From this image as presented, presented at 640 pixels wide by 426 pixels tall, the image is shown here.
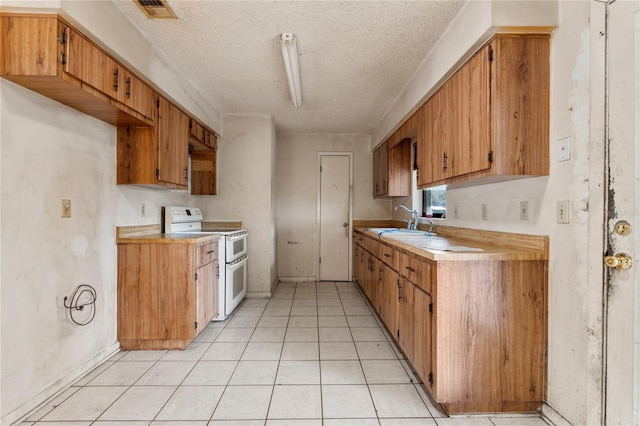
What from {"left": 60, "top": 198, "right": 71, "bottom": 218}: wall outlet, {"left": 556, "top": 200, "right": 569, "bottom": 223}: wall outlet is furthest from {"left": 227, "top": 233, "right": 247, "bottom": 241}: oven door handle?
{"left": 556, "top": 200, "right": 569, "bottom": 223}: wall outlet

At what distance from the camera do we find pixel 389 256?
2.72m

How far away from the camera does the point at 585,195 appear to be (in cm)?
151

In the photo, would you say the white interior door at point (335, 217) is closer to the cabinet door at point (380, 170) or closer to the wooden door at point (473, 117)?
the cabinet door at point (380, 170)

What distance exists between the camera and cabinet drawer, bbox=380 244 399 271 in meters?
2.53

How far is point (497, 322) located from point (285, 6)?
228 cm

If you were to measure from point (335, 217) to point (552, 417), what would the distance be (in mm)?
3770

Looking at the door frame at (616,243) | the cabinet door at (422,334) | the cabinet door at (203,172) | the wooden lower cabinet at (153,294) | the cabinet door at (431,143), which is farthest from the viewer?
the cabinet door at (203,172)

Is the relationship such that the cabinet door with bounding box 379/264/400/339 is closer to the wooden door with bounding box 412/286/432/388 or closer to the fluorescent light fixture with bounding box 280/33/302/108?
the wooden door with bounding box 412/286/432/388

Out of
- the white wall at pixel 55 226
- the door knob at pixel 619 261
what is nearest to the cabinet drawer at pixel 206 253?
the white wall at pixel 55 226

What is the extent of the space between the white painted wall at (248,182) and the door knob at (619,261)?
3490 millimetres

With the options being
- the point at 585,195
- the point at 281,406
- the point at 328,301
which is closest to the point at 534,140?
the point at 585,195

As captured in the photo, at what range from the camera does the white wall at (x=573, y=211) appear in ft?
4.73

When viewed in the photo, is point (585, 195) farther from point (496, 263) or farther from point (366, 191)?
point (366, 191)

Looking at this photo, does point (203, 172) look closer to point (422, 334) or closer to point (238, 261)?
point (238, 261)
